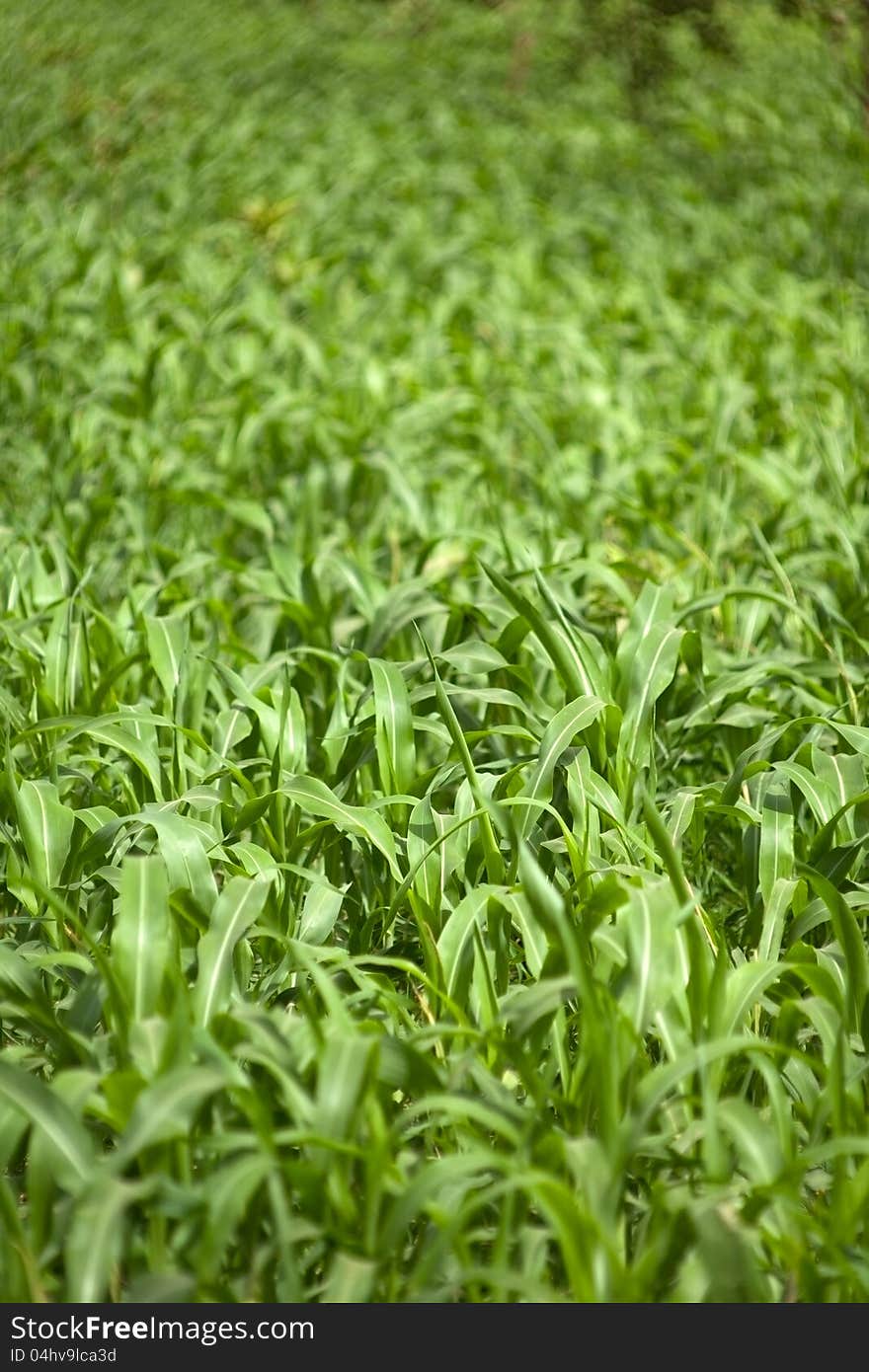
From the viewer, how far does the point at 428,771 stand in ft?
6.55

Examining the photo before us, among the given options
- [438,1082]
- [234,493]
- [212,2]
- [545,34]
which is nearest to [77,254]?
[234,493]

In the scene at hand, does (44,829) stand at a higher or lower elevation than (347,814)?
higher

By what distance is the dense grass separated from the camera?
1.30m

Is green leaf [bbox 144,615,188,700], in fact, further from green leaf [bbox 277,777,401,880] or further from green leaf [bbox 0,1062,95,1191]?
green leaf [bbox 0,1062,95,1191]

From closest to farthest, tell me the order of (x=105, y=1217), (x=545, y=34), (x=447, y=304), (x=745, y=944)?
(x=105, y=1217)
(x=745, y=944)
(x=447, y=304)
(x=545, y=34)

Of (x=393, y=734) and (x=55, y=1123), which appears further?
(x=393, y=734)

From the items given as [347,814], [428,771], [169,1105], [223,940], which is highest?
[169,1105]

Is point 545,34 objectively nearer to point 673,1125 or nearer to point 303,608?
point 303,608

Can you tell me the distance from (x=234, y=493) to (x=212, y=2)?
35.0 ft

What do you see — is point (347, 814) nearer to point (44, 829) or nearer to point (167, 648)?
point (44, 829)

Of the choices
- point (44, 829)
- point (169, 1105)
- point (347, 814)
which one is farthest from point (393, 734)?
point (169, 1105)

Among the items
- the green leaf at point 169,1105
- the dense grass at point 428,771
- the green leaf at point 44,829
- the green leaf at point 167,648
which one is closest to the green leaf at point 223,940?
the dense grass at point 428,771

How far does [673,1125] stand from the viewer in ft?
4.80
